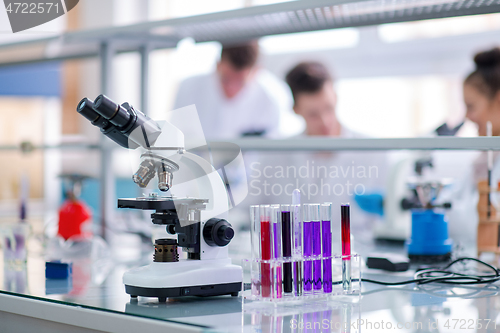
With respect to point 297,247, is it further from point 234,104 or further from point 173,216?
point 234,104

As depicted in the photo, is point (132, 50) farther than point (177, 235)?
Yes

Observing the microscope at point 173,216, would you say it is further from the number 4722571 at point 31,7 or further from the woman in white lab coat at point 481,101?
the woman in white lab coat at point 481,101

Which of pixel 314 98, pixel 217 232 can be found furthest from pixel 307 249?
pixel 314 98

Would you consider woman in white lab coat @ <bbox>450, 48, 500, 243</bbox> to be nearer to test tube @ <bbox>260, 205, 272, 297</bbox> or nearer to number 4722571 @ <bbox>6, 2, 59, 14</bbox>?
test tube @ <bbox>260, 205, 272, 297</bbox>

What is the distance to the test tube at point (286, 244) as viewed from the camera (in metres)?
0.92

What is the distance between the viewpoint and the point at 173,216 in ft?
3.23

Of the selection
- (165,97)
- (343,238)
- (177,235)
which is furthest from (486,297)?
(165,97)

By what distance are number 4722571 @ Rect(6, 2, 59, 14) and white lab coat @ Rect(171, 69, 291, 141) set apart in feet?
6.68

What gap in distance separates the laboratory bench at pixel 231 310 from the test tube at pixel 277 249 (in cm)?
3

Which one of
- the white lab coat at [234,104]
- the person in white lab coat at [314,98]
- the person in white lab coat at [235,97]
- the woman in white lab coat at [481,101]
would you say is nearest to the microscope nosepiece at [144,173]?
the woman in white lab coat at [481,101]

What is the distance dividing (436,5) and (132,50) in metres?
1.09

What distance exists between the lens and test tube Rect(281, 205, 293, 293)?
92cm

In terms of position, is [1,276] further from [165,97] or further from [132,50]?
[165,97]

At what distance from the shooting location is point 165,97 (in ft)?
15.3
